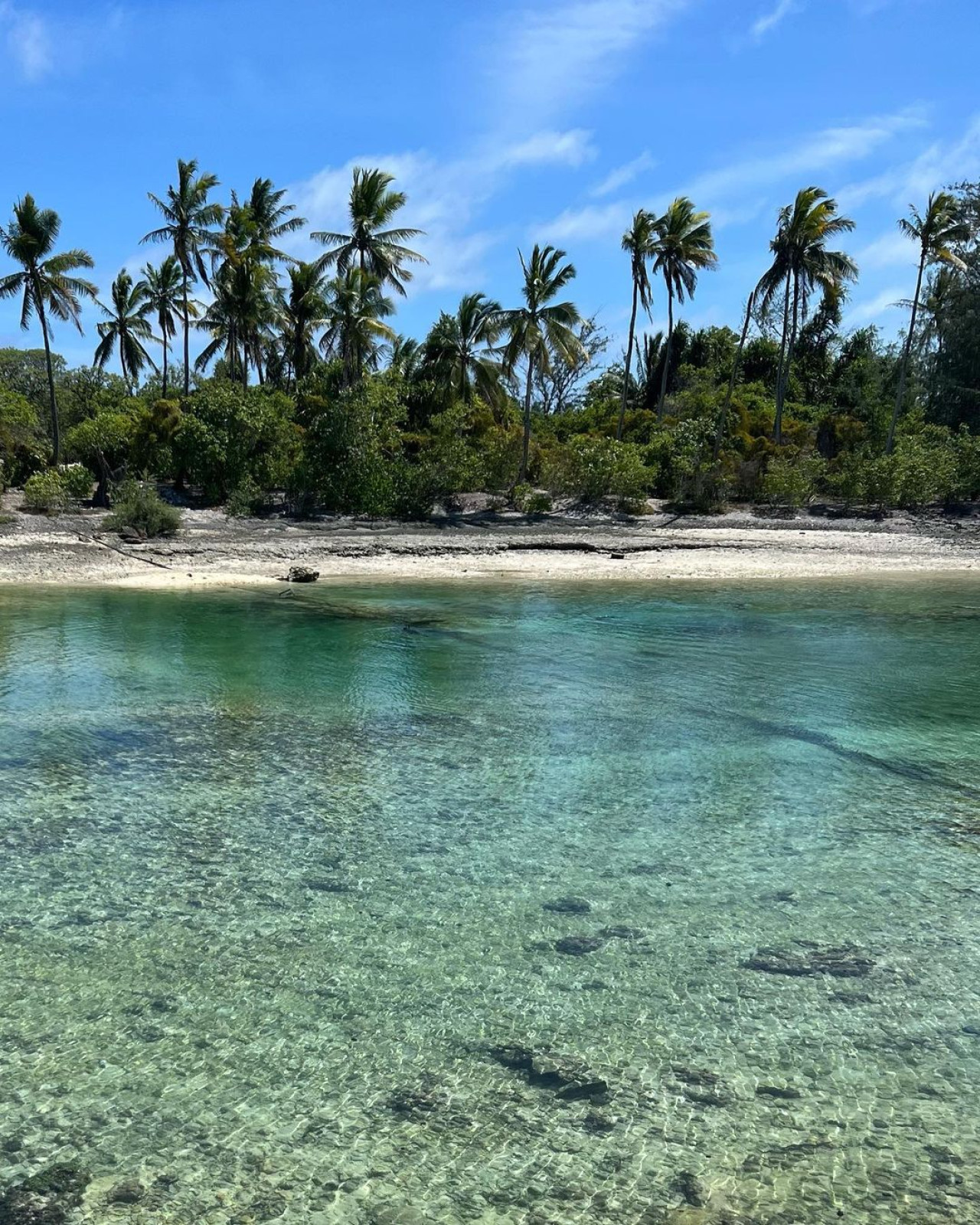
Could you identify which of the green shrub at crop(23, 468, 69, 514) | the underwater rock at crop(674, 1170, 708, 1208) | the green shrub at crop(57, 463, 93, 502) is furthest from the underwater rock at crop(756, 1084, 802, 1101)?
the green shrub at crop(57, 463, 93, 502)

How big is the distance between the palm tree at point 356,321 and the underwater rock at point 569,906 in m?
28.6

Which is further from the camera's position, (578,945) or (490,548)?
(490,548)

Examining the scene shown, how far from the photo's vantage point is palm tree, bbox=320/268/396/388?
32.5m

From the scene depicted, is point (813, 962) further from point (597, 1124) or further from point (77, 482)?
point (77, 482)

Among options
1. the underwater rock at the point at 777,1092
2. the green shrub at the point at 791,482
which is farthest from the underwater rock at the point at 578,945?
the green shrub at the point at 791,482

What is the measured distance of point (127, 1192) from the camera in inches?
126

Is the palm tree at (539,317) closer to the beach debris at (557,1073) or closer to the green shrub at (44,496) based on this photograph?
the green shrub at (44,496)

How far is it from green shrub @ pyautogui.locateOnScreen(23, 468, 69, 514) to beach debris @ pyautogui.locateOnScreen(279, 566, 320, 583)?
1027cm

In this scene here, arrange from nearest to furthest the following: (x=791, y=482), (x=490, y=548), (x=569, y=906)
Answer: (x=569, y=906) < (x=490, y=548) < (x=791, y=482)

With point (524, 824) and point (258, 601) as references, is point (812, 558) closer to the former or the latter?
point (258, 601)

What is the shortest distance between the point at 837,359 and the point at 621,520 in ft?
85.3

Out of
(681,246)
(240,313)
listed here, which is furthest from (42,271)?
(681,246)

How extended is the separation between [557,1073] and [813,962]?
5.36 feet

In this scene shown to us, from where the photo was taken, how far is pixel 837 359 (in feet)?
164
